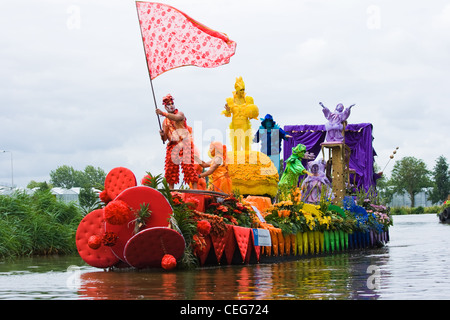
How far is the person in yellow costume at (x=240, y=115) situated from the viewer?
17.2 m

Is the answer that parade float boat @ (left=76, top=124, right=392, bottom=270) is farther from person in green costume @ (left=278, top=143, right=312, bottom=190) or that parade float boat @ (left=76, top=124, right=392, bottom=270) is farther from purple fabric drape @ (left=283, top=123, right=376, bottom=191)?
purple fabric drape @ (left=283, top=123, right=376, bottom=191)

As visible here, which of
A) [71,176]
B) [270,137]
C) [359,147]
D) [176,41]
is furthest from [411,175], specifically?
[176,41]

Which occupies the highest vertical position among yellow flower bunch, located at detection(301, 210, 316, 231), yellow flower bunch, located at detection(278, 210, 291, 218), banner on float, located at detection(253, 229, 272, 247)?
yellow flower bunch, located at detection(278, 210, 291, 218)

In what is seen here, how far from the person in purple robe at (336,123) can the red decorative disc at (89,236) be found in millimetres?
13750

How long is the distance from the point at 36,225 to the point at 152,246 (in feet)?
25.2

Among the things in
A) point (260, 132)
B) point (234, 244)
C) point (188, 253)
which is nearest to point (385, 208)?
point (260, 132)

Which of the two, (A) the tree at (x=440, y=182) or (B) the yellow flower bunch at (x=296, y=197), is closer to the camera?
(B) the yellow flower bunch at (x=296, y=197)

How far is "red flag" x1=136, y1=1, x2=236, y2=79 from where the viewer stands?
492 inches

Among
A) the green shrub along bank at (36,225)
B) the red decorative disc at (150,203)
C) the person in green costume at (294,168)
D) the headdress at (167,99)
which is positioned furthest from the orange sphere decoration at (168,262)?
the person in green costume at (294,168)

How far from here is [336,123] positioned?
2394 centimetres

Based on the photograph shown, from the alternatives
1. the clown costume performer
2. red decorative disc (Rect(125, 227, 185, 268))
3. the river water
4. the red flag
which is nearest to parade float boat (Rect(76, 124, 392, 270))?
red decorative disc (Rect(125, 227, 185, 268))

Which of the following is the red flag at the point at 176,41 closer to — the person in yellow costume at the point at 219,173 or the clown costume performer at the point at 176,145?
the clown costume performer at the point at 176,145

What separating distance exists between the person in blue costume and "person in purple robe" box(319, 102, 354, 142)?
359 cm
